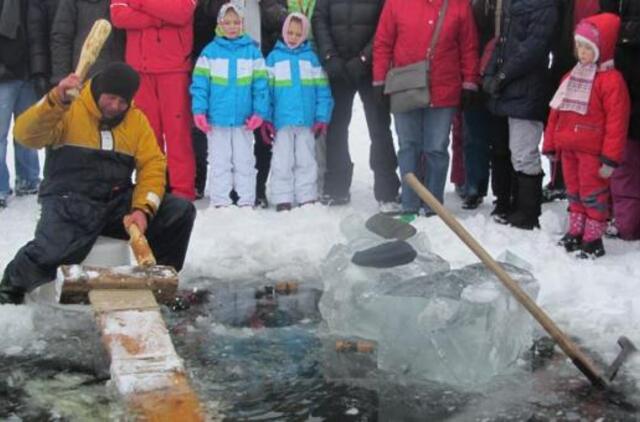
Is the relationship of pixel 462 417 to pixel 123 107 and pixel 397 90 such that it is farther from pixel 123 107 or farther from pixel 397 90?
pixel 397 90

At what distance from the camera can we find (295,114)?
773 centimetres

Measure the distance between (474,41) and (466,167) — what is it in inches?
48.5

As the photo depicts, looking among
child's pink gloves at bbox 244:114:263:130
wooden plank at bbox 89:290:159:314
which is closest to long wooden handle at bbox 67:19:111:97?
wooden plank at bbox 89:290:159:314

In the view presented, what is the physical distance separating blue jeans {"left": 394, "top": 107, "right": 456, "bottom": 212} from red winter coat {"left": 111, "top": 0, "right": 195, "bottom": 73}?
6.04ft

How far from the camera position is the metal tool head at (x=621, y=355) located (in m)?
4.43

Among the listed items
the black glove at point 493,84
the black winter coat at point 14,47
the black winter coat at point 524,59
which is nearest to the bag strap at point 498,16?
the black winter coat at point 524,59

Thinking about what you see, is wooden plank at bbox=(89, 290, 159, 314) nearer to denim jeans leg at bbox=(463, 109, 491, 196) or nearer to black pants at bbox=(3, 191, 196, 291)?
black pants at bbox=(3, 191, 196, 291)

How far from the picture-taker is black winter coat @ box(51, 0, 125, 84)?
7.71 meters

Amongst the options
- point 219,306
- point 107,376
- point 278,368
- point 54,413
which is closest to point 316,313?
point 219,306

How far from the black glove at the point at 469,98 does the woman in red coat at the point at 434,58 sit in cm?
2

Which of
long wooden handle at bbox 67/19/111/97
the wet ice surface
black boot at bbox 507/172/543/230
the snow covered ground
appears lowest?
the wet ice surface

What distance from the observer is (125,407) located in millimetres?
3658

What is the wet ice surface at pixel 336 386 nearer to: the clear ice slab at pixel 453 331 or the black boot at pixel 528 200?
the clear ice slab at pixel 453 331

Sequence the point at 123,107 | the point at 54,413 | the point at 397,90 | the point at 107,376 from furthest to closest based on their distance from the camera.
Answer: the point at 397,90
the point at 123,107
the point at 107,376
the point at 54,413
